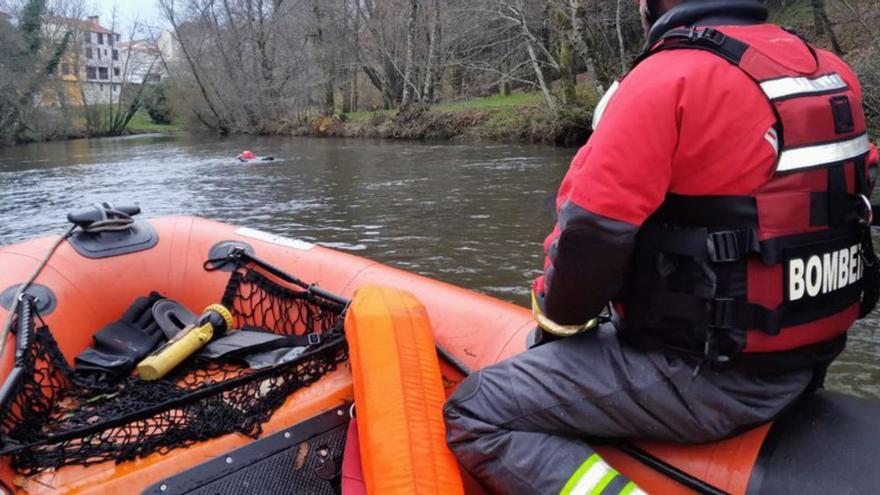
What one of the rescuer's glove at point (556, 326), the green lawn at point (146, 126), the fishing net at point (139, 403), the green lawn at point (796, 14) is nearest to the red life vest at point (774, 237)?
the rescuer's glove at point (556, 326)

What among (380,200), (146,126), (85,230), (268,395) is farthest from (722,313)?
(146,126)

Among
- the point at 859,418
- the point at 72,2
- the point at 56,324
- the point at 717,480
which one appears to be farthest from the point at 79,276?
the point at 72,2

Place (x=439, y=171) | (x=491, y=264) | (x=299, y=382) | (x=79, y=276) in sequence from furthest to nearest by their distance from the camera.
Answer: (x=439, y=171) < (x=491, y=264) < (x=79, y=276) < (x=299, y=382)

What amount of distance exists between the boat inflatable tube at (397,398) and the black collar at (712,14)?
3.51 feet

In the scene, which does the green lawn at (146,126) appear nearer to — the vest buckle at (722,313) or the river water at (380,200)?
the river water at (380,200)

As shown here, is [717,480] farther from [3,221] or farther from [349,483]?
[3,221]

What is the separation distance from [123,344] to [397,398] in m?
1.57

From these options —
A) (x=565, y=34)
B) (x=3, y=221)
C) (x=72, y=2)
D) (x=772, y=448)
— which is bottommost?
(x=3, y=221)

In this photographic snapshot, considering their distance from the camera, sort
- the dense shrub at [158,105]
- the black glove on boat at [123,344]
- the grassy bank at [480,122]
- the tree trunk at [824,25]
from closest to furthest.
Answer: the black glove on boat at [123,344]
the tree trunk at [824,25]
the grassy bank at [480,122]
the dense shrub at [158,105]

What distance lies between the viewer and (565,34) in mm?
14945

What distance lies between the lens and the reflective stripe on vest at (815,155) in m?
1.25

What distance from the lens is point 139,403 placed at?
2283mm

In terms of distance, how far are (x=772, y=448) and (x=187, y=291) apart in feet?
8.74

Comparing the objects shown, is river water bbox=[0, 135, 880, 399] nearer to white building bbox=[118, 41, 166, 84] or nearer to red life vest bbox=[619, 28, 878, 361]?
red life vest bbox=[619, 28, 878, 361]
